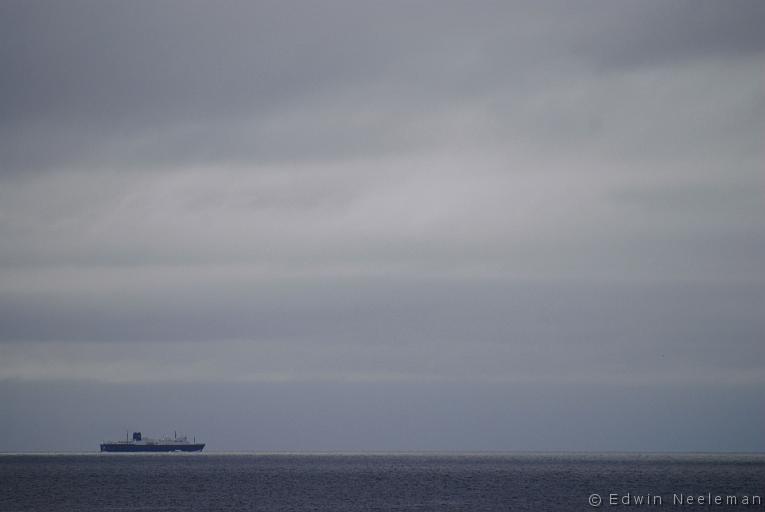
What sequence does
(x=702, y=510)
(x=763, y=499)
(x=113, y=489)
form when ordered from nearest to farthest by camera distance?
(x=702, y=510) < (x=763, y=499) < (x=113, y=489)

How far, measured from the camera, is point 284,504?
5738 inches

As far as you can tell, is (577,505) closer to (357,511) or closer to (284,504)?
(357,511)

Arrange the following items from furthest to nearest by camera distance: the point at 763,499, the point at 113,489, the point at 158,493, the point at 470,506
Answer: the point at 113,489 < the point at 158,493 < the point at 763,499 < the point at 470,506

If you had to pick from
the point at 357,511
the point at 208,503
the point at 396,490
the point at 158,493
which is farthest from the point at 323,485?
the point at 357,511

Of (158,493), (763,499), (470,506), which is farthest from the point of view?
(158,493)

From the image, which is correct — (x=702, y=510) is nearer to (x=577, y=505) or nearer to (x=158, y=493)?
(x=577, y=505)

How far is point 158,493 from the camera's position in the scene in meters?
175

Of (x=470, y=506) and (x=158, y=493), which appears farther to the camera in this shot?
(x=158, y=493)

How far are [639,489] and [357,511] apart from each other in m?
69.9

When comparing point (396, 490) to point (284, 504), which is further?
point (396, 490)

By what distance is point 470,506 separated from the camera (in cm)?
14162

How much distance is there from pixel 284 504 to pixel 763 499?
238ft

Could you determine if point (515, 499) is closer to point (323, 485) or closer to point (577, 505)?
point (577, 505)

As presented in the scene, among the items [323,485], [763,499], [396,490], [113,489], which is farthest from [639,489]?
[113,489]
